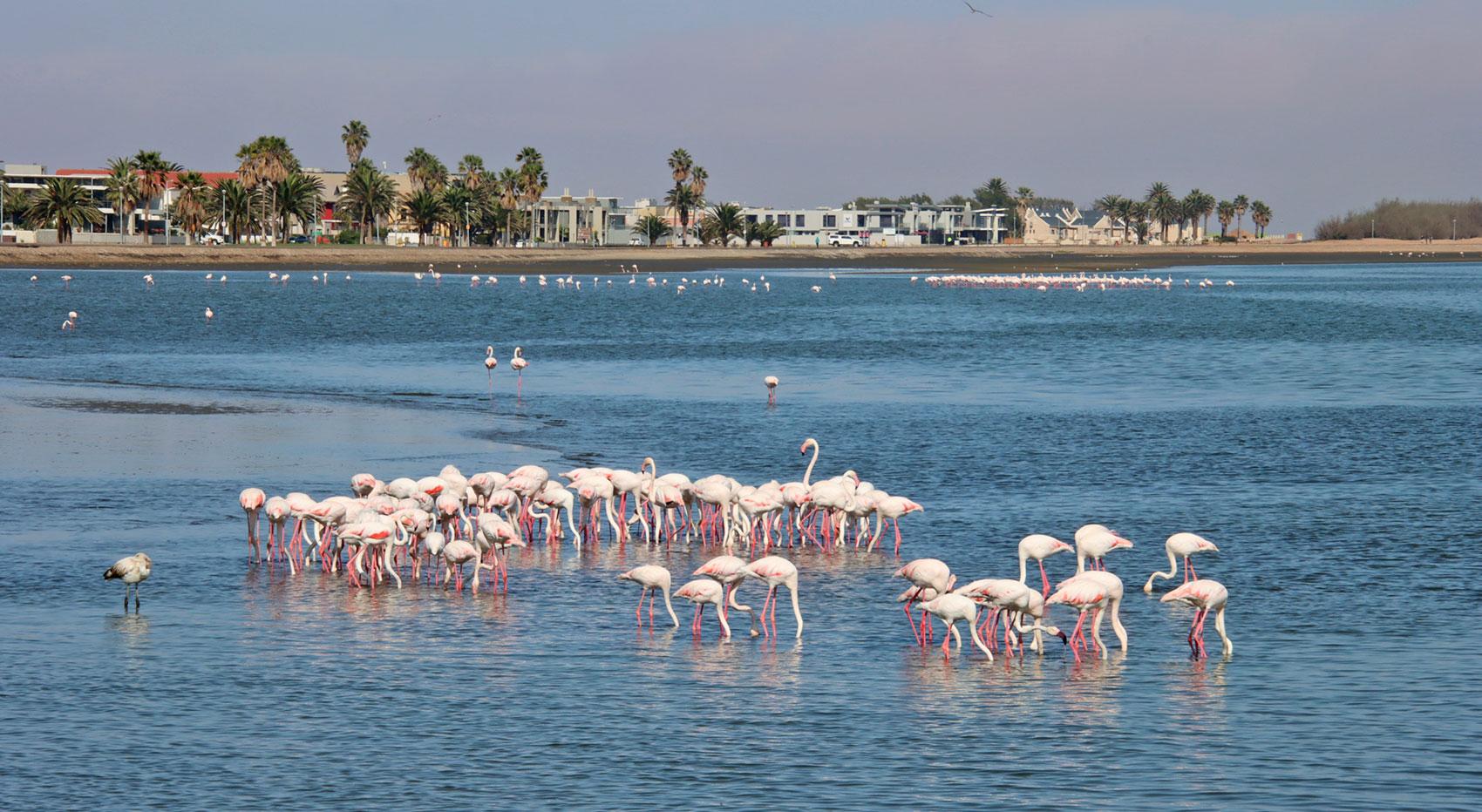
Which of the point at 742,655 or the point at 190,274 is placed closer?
the point at 742,655

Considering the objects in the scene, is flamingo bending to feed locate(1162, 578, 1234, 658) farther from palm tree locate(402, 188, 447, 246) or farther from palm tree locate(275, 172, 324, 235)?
palm tree locate(402, 188, 447, 246)

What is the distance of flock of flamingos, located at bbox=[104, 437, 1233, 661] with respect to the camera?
52.1ft

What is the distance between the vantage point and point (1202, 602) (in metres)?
15.8

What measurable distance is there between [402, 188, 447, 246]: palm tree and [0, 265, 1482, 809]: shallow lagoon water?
133 m

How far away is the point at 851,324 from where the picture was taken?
79688mm

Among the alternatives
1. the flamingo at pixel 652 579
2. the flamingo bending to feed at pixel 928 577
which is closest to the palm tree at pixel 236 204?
the flamingo at pixel 652 579

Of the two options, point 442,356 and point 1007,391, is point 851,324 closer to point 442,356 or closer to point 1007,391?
point 442,356

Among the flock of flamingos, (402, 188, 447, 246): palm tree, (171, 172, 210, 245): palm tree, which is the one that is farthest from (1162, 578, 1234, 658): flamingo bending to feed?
(402, 188, 447, 246): palm tree

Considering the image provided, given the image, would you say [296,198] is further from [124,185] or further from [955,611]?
[955,611]

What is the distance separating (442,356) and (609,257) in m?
128

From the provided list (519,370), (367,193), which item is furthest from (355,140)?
(519,370)

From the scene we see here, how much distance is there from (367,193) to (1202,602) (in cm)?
16563

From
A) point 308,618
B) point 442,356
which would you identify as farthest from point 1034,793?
point 442,356

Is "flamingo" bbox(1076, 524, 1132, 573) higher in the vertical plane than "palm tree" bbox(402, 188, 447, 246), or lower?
lower
